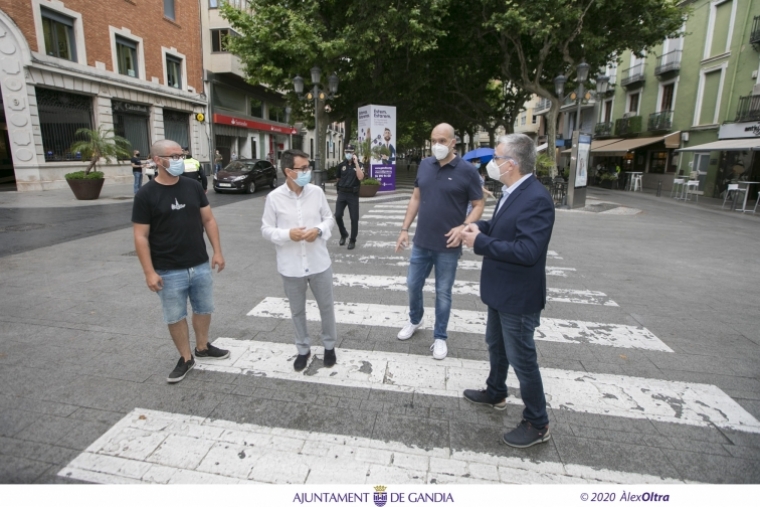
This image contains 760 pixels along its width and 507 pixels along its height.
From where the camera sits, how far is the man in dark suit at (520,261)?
235 centimetres

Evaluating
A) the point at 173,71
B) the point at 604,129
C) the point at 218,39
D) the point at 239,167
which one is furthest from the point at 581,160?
the point at 218,39

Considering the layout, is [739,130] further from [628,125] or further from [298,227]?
[298,227]

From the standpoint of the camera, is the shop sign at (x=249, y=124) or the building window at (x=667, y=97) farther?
the shop sign at (x=249, y=124)

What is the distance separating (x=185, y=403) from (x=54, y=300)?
3203 millimetres

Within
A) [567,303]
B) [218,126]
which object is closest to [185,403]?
[567,303]

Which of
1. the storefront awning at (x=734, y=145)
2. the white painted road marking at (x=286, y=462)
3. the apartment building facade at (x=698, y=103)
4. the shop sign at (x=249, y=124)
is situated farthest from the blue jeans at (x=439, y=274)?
the shop sign at (x=249, y=124)

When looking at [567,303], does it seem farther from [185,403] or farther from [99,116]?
[99,116]

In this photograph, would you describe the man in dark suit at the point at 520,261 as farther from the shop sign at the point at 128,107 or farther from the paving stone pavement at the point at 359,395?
the shop sign at the point at 128,107

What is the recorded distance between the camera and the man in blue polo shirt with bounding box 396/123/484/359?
366 cm

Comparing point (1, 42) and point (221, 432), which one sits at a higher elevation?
point (1, 42)

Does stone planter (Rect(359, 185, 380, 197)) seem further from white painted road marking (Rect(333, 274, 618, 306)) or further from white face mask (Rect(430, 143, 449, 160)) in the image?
white face mask (Rect(430, 143, 449, 160))

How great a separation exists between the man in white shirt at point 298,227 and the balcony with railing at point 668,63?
1194 inches
